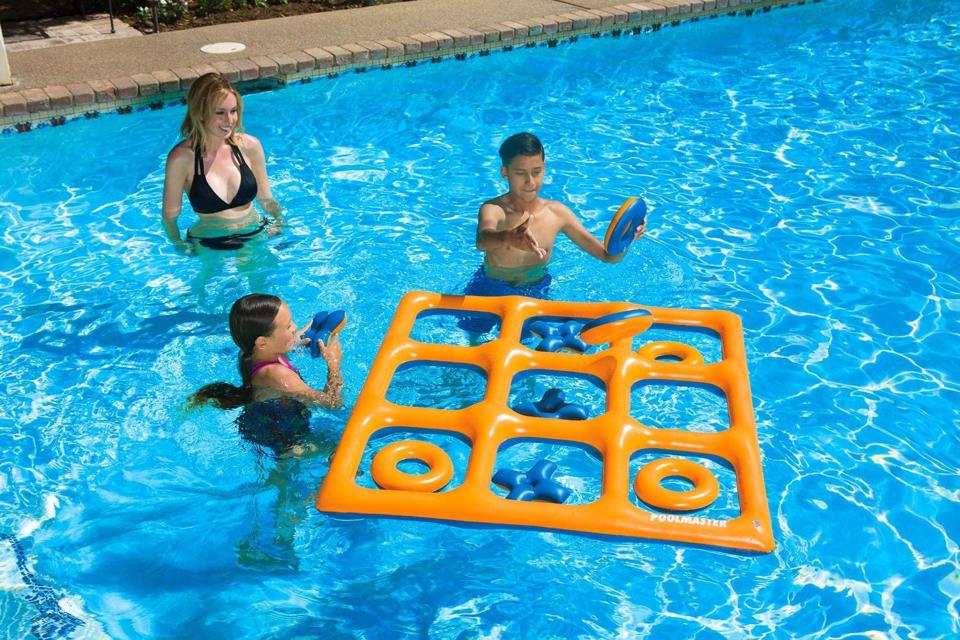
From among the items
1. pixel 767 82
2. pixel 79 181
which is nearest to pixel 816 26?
pixel 767 82

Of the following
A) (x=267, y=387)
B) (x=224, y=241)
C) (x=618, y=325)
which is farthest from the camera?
(x=224, y=241)

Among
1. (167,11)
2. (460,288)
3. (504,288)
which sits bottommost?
(460,288)

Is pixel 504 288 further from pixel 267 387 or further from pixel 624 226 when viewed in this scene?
pixel 267 387

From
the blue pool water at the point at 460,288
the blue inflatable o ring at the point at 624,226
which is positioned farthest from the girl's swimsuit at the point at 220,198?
the blue inflatable o ring at the point at 624,226

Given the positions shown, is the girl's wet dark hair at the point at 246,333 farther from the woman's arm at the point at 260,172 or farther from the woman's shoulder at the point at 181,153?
the woman's arm at the point at 260,172

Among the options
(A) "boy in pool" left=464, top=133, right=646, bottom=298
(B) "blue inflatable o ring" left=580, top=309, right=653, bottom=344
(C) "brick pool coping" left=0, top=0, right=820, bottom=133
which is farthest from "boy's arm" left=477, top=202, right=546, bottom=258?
(C) "brick pool coping" left=0, top=0, right=820, bottom=133

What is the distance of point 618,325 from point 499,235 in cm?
83

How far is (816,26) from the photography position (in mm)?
11016

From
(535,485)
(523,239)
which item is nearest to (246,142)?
(523,239)

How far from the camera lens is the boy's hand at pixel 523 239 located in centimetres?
475

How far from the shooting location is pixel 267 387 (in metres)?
3.99

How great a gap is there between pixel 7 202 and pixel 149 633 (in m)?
4.36

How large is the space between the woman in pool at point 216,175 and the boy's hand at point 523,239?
1554 millimetres

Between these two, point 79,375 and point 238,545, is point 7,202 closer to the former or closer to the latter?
point 79,375
